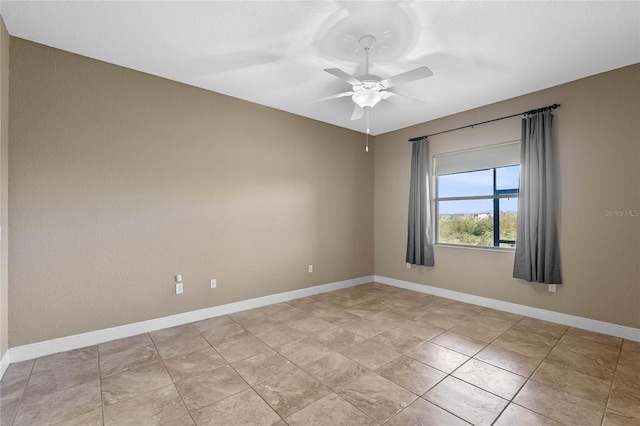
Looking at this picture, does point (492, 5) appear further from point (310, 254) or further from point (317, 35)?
point (310, 254)

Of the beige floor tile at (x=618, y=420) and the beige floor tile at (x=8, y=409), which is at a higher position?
the beige floor tile at (x=8, y=409)

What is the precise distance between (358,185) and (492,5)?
3.55m

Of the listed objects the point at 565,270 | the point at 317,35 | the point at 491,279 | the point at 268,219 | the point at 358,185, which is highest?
the point at 317,35

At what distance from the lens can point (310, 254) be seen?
15.8ft

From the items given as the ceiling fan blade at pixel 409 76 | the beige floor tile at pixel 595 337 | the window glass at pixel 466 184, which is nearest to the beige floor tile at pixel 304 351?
the ceiling fan blade at pixel 409 76

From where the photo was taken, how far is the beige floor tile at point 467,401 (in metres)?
1.89

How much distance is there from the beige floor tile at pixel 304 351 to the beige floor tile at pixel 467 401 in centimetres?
100

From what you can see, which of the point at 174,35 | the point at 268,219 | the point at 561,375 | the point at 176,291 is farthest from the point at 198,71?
the point at 561,375

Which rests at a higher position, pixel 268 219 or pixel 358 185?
pixel 358 185

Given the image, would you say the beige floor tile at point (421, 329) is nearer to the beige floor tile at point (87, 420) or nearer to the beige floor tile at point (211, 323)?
the beige floor tile at point (211, 323)

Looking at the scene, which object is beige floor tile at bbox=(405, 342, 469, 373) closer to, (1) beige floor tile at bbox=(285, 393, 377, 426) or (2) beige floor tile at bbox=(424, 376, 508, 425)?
(2) beige floor tile at bbox=(424, 376, 508, 425)

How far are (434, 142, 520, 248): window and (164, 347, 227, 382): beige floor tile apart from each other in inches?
151

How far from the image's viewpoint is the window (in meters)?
4.10

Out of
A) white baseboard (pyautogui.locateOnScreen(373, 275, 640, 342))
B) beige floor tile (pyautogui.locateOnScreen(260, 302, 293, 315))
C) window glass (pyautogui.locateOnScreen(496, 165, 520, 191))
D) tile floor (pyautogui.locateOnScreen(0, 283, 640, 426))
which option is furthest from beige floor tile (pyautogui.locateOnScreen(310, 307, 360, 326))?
window glass (pyautogui.locateOnScreen(496, 165, 520, 191))
